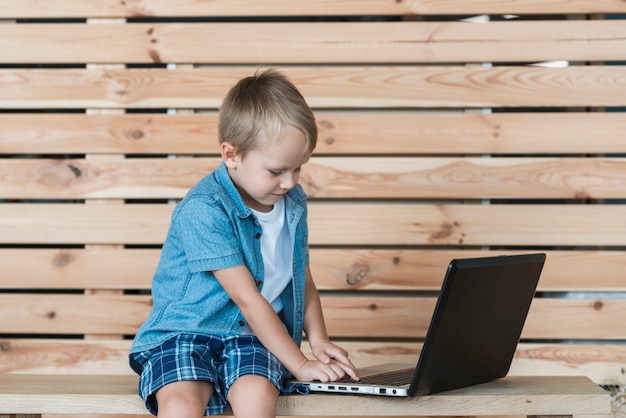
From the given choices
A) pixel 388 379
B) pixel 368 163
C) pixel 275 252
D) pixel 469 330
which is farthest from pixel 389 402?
pixel 368 163

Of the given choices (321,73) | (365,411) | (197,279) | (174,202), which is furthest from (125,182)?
(365,411)

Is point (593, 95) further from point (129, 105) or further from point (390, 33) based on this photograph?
point (129, 105)

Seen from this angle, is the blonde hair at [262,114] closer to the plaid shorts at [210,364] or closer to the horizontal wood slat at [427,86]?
the plaid shorts at [210,364]

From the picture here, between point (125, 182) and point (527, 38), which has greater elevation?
point (527, 38)

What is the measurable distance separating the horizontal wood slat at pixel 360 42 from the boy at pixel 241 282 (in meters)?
0.85

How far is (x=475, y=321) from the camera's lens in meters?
1.70

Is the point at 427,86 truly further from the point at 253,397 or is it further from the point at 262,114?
the point at 253,397

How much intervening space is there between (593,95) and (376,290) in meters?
0.92

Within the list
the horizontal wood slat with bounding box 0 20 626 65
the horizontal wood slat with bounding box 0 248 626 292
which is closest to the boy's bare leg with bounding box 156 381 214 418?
the horizontal wood slat with bounding box 0 248 626 292

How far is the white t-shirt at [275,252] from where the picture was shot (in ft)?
6.40

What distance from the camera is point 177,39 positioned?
2.74 meters

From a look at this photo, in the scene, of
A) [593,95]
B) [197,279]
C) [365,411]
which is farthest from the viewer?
[593,95]

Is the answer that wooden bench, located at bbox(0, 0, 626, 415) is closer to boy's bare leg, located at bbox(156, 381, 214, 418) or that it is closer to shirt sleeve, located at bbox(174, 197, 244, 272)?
shirt sleeve, located at bbox(174, 197, 244, 272)

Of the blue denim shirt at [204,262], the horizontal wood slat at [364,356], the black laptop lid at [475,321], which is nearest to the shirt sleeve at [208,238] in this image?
the blue denim shirt at [204,262]
